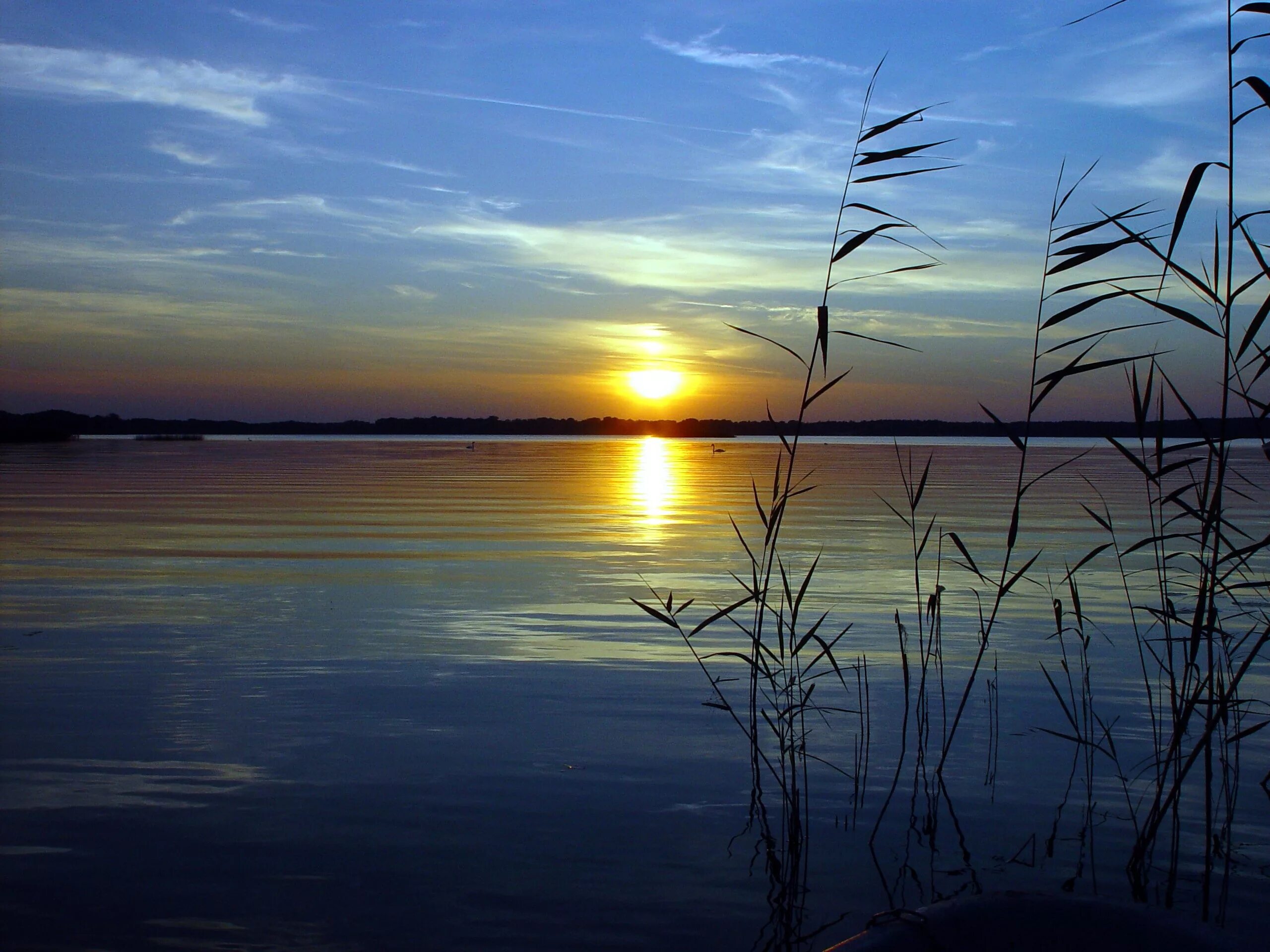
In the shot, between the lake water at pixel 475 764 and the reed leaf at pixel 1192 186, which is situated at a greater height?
the reed leaf at pixel 1192 186

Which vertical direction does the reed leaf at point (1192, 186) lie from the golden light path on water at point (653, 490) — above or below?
above

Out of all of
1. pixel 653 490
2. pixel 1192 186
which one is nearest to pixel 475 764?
pixel 1192 186

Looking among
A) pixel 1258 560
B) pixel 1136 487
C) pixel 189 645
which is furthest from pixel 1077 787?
pixel 1136 487

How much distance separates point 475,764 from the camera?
532 cm

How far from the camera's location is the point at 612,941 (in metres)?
Answer: 3.63

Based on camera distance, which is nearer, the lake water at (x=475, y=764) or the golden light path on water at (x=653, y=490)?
the lake water at (x=475, y=764)

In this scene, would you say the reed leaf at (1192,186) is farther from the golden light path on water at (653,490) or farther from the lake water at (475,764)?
the golden light path on water at (653,490)

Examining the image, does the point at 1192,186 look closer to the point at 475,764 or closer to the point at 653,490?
the point at 475,764

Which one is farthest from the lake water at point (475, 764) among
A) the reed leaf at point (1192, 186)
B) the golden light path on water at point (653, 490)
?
the golden light path on water at point (653, 490)

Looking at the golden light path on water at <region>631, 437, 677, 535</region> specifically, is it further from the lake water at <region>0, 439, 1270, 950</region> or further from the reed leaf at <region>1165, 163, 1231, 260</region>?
the reed leaf at <region>1165, 163, 1231, 260</region>

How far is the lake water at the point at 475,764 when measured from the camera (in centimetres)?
387

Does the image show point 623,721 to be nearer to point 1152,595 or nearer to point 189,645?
point 189,645

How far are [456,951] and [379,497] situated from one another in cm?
2016

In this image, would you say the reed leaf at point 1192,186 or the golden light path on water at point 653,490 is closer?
the reed leaf at point 1192,186
